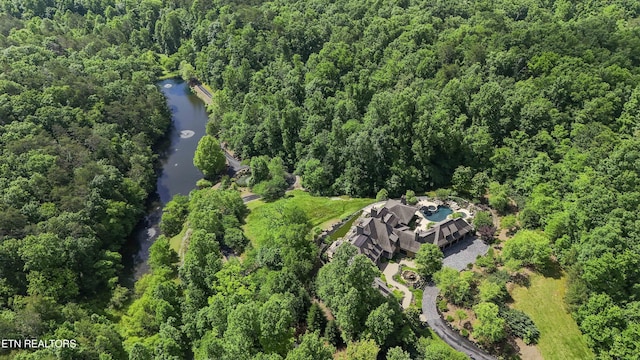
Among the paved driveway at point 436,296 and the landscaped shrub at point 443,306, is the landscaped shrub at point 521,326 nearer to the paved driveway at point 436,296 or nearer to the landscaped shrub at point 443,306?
the paved driveway at point 436,296

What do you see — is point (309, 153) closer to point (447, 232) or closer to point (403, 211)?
point (403, 211)

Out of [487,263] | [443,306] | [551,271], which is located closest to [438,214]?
[487,263]

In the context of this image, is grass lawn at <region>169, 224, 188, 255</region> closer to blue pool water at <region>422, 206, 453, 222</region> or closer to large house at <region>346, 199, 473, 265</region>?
large house at <region>346, 199, 473, 265</region>

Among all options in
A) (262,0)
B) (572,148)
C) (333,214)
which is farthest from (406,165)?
(262,0)

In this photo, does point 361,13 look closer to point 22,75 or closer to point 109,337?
point 22,75

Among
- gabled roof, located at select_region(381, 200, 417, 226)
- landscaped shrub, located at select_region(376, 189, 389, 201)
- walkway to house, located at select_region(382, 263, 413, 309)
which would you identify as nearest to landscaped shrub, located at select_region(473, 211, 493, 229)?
gabled roof, located at select_region(381, 200, 417, 226)

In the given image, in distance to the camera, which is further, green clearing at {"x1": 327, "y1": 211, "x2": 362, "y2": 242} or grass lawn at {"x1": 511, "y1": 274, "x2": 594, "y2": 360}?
green clearing at {"x1": 327, "y1": 211, "x2": 362, "y2": 242}
